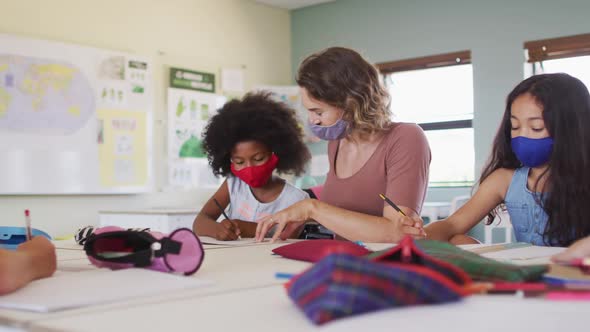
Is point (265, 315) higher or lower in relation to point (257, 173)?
lower

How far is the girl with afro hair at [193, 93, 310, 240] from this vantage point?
2.36 meters

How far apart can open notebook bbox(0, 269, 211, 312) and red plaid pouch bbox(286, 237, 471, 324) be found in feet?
0.91

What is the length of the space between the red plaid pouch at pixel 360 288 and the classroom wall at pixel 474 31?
4322mm

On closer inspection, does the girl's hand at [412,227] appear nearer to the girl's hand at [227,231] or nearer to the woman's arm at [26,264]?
the girl's hand at [227,231]

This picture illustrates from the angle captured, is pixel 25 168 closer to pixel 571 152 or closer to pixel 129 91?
pixel 129 91

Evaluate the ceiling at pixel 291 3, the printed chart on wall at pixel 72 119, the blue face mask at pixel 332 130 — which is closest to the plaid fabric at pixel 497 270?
the blue face mask at pixel 332 130

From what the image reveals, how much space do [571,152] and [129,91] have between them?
3516mm

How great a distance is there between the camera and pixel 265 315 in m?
0.68

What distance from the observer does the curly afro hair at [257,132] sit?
242 centimetres

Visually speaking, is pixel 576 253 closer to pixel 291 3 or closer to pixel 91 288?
pixel 91 288

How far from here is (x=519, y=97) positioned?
185cm

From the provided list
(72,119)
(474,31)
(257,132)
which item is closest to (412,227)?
(257,132)

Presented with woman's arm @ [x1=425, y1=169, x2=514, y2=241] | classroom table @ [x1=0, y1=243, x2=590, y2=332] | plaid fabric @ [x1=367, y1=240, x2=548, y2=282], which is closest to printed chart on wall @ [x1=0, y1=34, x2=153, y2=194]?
woman's arm @ [x1=425, y1=169, x2=514, y2=241]

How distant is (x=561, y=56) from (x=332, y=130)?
309 cm
